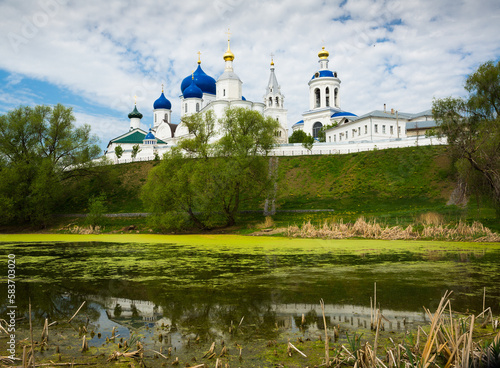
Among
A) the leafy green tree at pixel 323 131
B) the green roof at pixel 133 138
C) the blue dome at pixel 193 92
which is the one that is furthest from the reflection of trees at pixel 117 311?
the leafy green tree at pixel 323 131

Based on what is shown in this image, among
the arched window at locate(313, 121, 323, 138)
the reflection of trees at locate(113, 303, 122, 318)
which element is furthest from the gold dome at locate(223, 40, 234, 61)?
the reflection of trees at locate(113, 303, 122, 318)

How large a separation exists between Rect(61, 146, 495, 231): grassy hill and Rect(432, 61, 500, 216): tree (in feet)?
19.5

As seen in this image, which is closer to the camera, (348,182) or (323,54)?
(348,182)

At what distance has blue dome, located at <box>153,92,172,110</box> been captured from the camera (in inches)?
3059

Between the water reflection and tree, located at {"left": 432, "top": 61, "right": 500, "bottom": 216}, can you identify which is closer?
the water reflection

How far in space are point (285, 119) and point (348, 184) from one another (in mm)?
32265

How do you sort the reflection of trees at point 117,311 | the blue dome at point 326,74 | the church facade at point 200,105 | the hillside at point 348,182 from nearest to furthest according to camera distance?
the reflection of trees at point 117,311 → the hillside at point 348,182 → the church facade at point 200,105 → the blue dome at point 326,74

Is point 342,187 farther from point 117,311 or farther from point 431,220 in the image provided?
point 117,311

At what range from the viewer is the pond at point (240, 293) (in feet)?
18.2

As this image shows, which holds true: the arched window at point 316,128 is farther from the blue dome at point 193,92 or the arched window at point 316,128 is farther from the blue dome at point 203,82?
the blue dome at point 193,92

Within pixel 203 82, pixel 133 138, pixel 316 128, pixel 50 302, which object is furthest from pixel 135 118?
pixel 50 302

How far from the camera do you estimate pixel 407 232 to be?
19750 mm

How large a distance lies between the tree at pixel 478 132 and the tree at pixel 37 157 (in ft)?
99.5

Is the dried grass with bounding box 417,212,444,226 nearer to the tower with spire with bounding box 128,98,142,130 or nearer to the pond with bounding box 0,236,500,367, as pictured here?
the pond with bounding box 0,236,500,367
